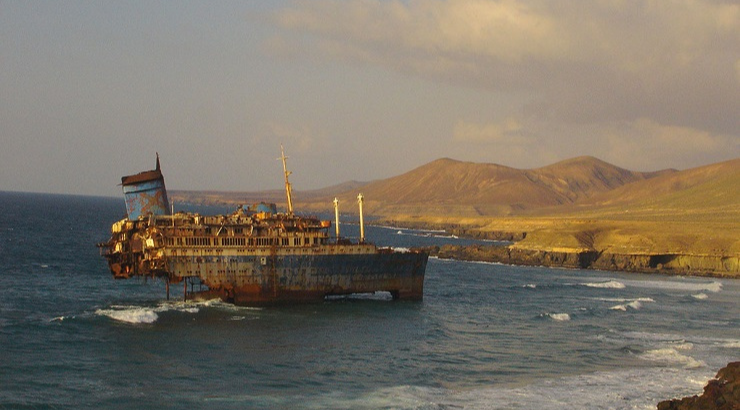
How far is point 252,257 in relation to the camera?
180 feet

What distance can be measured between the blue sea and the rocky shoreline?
3033cm

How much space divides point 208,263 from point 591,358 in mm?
23976

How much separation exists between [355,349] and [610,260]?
70.9 m

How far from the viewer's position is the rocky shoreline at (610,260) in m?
102

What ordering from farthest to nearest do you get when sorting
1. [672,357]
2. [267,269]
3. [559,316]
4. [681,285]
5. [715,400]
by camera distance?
[681,285], [559,316], [267,269], [672,357], [715,400]

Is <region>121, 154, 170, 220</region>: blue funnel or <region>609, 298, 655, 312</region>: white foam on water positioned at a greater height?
<region>121, 154, 170, 220</region>: blue funnel

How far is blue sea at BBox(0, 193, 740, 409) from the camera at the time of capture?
34531 millimetres

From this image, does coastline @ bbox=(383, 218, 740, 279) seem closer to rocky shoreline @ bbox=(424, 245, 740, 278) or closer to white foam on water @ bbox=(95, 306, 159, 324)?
rocky shoreline @ bbox=(424, 245, 740, 278)

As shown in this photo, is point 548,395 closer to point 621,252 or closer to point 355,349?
point 355,349

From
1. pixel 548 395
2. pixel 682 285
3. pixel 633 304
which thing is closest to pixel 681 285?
pixel 682 285

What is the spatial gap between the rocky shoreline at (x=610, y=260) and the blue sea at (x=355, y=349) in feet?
99.5

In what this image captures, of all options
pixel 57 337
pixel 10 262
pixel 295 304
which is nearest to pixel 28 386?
pixel 57 337

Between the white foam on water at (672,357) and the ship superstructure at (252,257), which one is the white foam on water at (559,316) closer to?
the ship superstructure at (252,257)

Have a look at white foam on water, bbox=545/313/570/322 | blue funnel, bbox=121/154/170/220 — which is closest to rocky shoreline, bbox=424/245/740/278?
white foam on water, bbox=545/313/570/322
